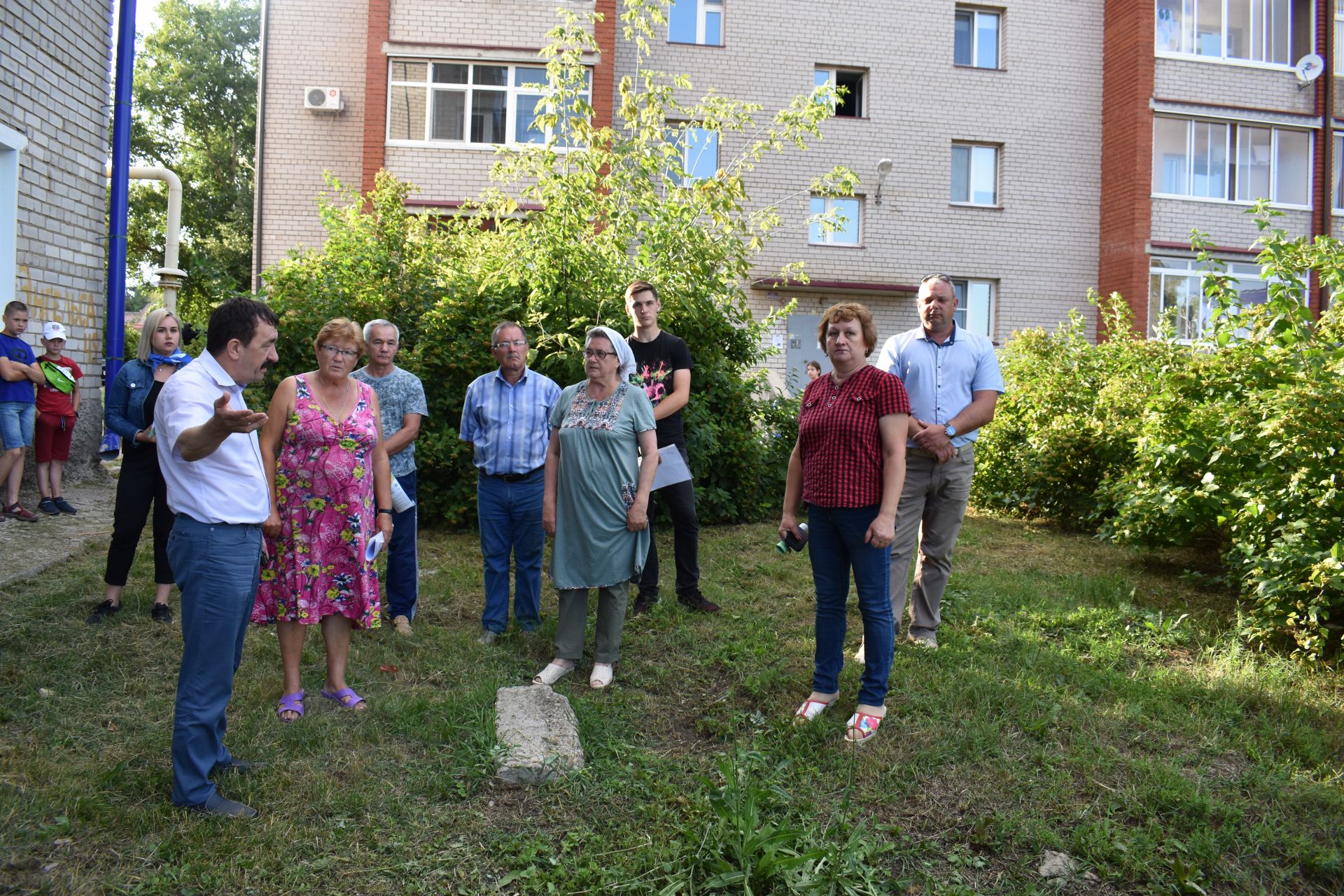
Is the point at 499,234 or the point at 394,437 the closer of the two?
the point at 394,437

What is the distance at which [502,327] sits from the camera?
18.1 feet

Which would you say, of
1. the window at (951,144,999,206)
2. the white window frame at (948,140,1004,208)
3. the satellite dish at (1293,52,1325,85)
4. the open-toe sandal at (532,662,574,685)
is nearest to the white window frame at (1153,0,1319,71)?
the satellite dish at (1293,52,1325,85)

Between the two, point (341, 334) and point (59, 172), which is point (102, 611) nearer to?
point (341, 334)

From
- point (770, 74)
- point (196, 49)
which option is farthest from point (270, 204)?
point (196, 49)

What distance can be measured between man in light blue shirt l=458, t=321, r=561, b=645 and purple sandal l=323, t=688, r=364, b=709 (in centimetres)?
112

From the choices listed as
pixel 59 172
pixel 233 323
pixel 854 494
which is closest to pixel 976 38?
pixel 59 172

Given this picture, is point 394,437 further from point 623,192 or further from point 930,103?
point 930,103

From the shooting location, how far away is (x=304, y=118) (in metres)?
17.5

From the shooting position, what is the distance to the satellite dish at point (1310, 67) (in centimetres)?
1967

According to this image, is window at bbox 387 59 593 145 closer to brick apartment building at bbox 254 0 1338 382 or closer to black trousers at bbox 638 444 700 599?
brick apartment building at bbox 254 0 1338 382

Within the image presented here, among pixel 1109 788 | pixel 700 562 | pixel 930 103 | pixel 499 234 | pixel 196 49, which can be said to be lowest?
pixel 1109 788

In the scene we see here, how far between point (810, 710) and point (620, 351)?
1.95 metres

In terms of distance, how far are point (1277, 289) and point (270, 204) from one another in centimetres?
1645

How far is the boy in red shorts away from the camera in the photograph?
8562 mm
